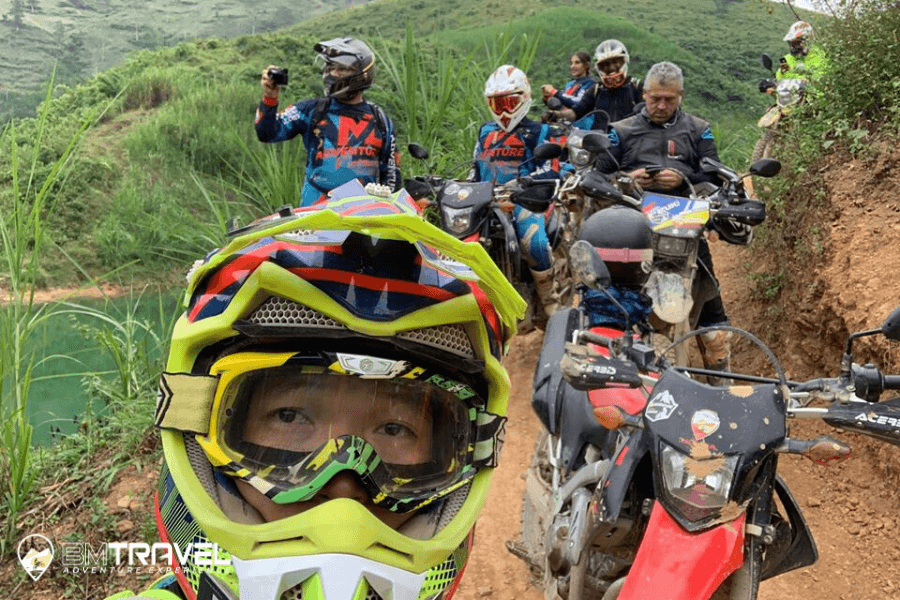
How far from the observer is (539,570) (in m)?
3.73

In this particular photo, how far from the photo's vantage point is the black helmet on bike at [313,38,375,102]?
5.27 m

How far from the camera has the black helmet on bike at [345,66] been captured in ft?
17.3

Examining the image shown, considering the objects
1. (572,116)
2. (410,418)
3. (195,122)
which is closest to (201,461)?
(410,418)

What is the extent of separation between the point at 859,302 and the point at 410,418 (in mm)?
3673

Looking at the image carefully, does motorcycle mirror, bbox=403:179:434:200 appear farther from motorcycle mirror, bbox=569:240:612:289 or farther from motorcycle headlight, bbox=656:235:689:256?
motorcycle mirror, bbox=569:240:612:289

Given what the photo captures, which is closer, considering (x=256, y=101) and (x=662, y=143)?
(x=662, y=143)

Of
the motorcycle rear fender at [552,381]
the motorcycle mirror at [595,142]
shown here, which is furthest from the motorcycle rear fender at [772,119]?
the motorcycle rear fender at [552,381]

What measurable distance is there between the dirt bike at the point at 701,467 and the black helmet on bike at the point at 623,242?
0.76 metres

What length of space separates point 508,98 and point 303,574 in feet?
16.7

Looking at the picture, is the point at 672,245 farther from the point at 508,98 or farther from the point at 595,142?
the point at 508,98

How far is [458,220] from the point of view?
5234 millimetres

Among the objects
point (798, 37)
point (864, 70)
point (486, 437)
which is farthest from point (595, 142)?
point (798, 37)

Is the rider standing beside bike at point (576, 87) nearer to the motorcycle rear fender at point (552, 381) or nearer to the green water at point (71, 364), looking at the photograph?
the green water at point (71, 364)

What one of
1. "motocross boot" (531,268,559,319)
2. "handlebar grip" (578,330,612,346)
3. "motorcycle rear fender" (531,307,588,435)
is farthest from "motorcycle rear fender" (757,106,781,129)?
"handlebar grip" (578,330,612,346)
